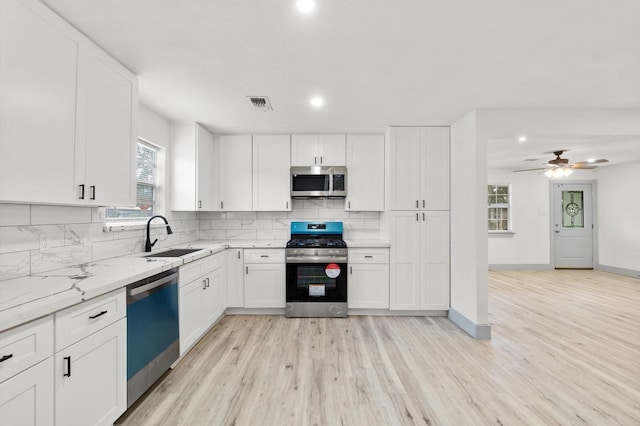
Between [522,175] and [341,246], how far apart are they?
547 centimetres

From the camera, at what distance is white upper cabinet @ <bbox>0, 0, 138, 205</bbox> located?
4.44ft

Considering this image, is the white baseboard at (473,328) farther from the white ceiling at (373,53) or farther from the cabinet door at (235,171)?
the cabinet door at (235,171)

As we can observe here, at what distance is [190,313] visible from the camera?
2586 millimetres

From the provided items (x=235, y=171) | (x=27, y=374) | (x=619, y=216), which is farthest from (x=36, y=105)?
(x=619, y=216)

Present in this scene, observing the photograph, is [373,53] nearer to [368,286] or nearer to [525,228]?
[368,286]

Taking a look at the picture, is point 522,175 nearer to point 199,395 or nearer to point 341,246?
point 341,246

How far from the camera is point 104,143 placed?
193cm

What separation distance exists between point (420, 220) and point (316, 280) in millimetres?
1511

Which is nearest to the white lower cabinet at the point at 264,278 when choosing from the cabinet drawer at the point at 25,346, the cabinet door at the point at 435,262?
the cabinet door at the point at 435,262

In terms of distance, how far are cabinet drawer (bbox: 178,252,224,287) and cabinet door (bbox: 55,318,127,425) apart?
766 millimetres

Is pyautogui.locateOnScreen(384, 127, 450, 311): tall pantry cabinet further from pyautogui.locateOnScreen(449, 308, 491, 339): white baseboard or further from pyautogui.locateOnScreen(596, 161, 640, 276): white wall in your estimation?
pyautogui.locateOnScreen(596, 161, 640, 276): white wall

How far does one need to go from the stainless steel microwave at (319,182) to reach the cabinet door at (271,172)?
14cm

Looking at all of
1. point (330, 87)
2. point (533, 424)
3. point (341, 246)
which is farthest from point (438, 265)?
point (330, 87)

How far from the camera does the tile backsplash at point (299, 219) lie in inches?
162
